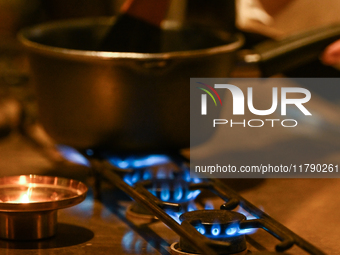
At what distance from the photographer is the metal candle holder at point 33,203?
46 cm

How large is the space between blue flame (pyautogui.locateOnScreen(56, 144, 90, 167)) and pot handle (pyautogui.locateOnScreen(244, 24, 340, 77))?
27cm

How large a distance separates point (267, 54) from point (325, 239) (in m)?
0.31

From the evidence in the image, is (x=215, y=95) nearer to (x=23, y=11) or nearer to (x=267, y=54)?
(x=267, y=54)

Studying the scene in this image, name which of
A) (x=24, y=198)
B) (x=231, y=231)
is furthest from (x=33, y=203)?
(x=231, y=231)

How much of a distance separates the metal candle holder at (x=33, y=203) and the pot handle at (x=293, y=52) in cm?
33

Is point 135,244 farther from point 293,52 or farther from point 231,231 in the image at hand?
point 293,52

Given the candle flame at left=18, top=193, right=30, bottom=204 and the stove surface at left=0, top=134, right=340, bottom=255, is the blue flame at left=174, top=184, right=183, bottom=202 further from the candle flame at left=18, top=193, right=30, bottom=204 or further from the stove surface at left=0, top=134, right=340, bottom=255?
the candle flame at left=18, top=193, right=30, bottom=204

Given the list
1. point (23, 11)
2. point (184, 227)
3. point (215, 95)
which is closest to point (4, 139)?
point (23, 11)

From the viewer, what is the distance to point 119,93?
598 mm

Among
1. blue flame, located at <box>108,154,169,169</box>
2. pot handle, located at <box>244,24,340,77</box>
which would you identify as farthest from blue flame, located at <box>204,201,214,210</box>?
pot handle, located at <box>244,24,340,77</box>

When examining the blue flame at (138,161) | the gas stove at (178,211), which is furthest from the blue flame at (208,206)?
the blue flame at (138,161)

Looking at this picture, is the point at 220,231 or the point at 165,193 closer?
the point at 220,231

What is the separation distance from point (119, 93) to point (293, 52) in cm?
27

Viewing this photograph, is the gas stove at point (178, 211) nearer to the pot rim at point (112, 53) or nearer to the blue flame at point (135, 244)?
the blue flame at point (135, 244)
